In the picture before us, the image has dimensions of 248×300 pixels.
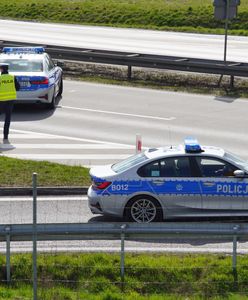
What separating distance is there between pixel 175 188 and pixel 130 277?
2853mm

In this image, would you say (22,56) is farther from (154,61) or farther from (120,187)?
(120,187)

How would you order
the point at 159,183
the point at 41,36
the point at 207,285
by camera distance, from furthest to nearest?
the point at 41,36
the point at 159,183
the point at 207,285

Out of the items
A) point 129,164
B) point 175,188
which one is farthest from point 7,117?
Result: point 175,188

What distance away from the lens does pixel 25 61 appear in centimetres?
2709

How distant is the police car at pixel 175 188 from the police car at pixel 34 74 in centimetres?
1011

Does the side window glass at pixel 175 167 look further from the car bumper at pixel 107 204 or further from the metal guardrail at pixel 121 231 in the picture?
the metal guardrail at pixel 121 231

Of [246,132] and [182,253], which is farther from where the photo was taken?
[246,132]

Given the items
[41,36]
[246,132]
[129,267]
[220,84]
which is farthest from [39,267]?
[41,36]

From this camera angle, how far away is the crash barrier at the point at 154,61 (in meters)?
29.6

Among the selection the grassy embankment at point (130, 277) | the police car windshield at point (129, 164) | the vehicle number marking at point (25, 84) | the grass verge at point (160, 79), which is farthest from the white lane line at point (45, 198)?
the grass verge at point (160, 79)

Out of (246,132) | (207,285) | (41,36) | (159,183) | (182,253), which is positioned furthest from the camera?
(41,36)

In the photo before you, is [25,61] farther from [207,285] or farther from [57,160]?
[207,285]

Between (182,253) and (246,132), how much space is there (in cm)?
969

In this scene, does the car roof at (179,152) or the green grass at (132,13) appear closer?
the car roof at (179,152)
